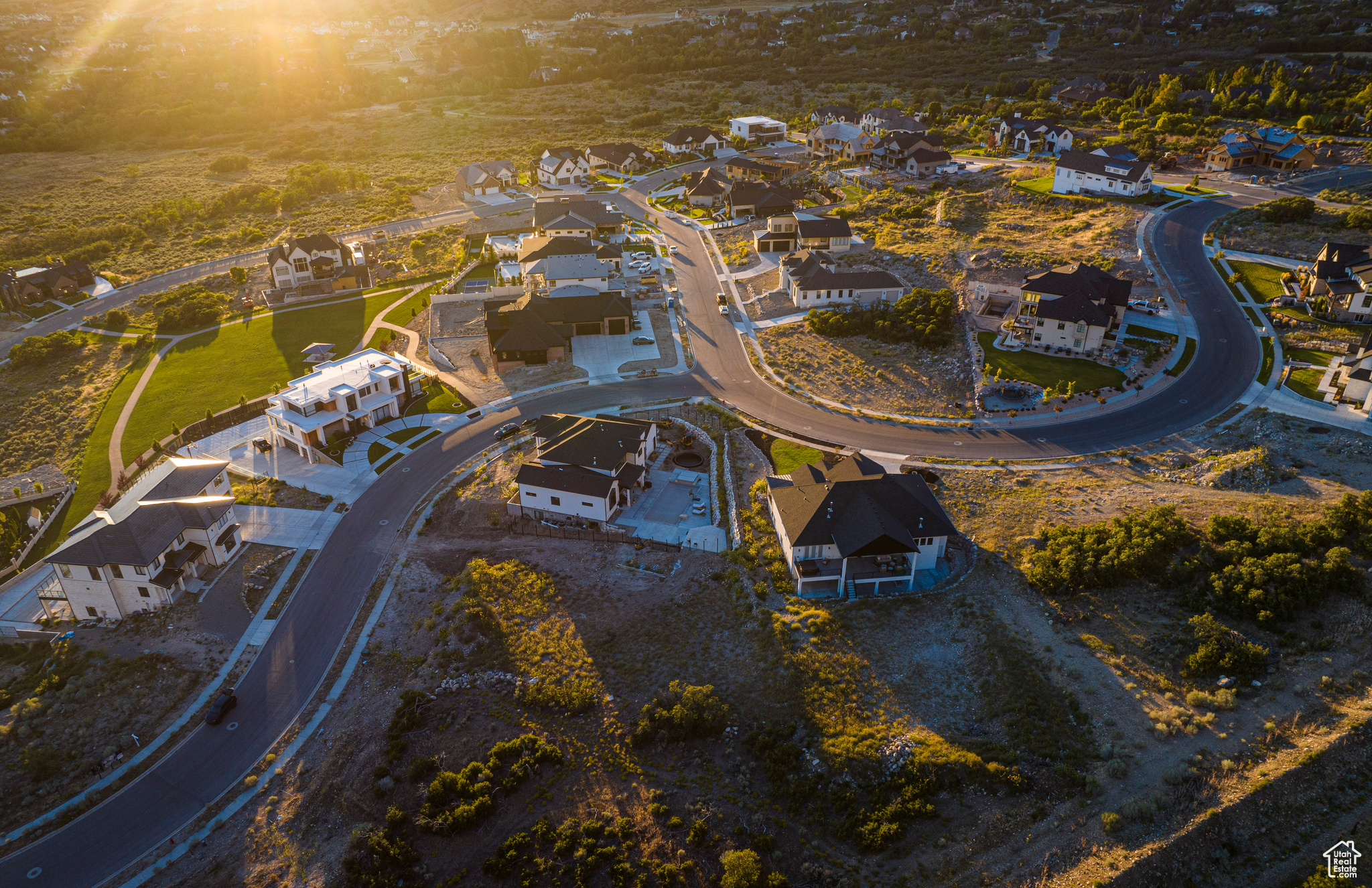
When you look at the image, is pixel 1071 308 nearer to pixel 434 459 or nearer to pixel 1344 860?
pixel 1344 860

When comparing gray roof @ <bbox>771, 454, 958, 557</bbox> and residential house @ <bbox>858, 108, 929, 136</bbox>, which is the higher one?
residential house @ <bbox>858, 108, 929, 136</bbox>

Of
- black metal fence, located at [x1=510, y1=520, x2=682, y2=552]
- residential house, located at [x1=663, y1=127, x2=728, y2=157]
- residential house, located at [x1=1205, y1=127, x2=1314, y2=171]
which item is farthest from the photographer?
residential house, located at [x1=663, y1=127, x2=728, y2=157]

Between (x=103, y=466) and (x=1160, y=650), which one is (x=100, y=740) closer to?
(x=103, y=466)

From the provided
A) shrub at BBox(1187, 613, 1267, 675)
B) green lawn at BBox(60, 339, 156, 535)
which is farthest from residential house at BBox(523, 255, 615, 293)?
shrub at BBox(1187, 613, 1267, 675)

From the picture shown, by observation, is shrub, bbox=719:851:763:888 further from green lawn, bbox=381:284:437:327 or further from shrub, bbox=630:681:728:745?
green lawn, bbox=381:284:437:327

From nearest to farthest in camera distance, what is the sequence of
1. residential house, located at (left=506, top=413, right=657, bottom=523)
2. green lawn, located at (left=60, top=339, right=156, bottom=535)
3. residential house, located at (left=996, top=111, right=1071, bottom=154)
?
residential house, located at (left=506, top=413, right=657, bottom=523) < green lawn, located at (left=60, top=339, right=156, bottom=535) < residential house, located at (left=996, top=111, right=1071, bottom=154)

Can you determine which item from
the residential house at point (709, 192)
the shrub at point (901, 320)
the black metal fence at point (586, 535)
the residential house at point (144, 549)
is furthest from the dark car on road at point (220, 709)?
the residential house at point (709, 192)

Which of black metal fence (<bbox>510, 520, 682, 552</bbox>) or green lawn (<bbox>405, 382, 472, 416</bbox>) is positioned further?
green lawn (<bbox>405, 382, 472, 416</bbox>)
